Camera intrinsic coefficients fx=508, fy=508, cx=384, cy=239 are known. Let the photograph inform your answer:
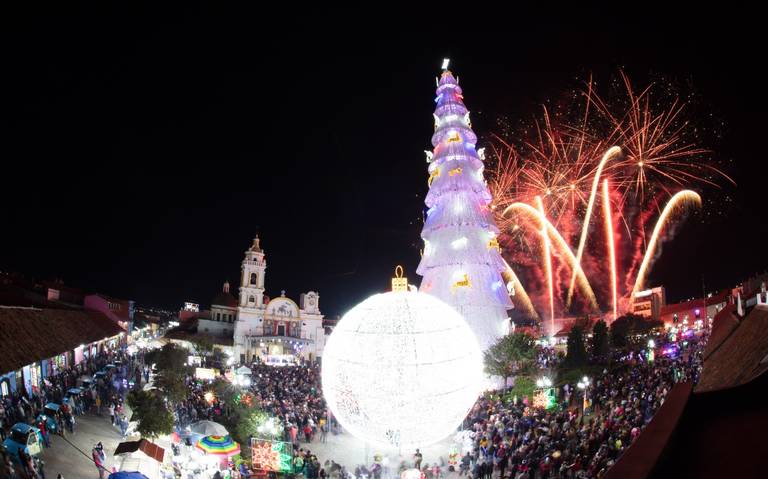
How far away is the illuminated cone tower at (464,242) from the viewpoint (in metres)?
34.6

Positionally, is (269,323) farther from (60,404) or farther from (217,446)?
(217,446)

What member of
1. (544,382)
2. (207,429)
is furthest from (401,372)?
(544,382)

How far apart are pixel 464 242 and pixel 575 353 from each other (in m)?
10.9

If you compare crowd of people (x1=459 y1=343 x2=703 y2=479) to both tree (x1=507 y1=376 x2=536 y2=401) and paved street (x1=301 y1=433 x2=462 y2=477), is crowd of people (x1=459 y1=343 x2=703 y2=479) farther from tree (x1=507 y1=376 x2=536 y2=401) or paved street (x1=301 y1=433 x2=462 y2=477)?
paved street (x1=301 y1=433 x2=462 y2=477)

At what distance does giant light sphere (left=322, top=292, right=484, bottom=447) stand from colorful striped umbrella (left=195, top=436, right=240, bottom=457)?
15.9ft

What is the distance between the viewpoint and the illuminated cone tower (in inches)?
1363

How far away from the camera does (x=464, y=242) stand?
35000mm

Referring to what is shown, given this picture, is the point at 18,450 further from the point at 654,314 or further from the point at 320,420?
the point at 654,314

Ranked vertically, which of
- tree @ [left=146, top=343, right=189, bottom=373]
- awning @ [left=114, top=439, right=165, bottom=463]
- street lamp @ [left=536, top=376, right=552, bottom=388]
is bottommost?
awning @ [left=114, top=439, right=165, bottom=463]

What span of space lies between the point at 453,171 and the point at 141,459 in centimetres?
2717

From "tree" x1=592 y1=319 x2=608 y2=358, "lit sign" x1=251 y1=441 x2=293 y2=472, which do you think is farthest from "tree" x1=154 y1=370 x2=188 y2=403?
"tree" x1=592 y1=319 x2=608 y2=358

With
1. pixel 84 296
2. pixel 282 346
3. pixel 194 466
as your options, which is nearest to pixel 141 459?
pixel 194 466

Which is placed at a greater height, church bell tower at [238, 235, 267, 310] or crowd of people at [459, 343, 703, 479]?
church bell tower at [238, 235, 267, 310]

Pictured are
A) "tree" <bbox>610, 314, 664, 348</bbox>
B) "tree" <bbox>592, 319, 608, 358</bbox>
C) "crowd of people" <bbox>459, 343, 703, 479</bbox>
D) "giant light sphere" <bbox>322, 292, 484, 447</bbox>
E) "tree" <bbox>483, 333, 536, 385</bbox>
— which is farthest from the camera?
"tree" <bbox>610, 314, 664, 348</bbox>
